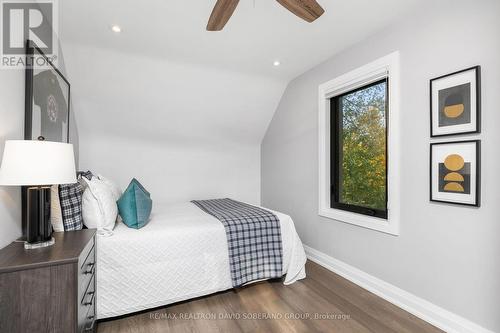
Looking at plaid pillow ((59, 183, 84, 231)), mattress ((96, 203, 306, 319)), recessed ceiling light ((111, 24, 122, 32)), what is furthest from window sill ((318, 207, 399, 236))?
recessed ceiling light ((111, 24, 122, 32))

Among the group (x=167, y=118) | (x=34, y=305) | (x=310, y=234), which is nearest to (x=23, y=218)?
(x=34, y=305)

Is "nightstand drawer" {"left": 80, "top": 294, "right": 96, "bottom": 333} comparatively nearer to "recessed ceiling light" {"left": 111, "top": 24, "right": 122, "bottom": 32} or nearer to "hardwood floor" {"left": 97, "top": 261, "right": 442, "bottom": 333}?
"hardwood floor" {"left": 97, "top": 261, "right": 442, "bottom": 333}

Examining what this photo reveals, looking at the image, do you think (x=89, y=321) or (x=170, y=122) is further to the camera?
(x=170, y=122)

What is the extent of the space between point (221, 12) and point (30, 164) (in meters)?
1.38

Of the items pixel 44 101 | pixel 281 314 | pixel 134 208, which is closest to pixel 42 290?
pixel 134 208

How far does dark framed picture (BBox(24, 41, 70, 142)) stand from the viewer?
5.72 ft

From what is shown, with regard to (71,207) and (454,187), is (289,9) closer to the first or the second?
→ (454,187)

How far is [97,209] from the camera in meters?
2.01

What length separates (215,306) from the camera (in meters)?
2.13

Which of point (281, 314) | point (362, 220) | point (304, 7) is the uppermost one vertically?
point (304, 7)

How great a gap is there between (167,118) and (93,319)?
2.51 m

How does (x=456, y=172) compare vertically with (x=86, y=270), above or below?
above

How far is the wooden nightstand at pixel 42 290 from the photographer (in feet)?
3.88

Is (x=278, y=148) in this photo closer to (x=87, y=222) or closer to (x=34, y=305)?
(x=87, y=222)
